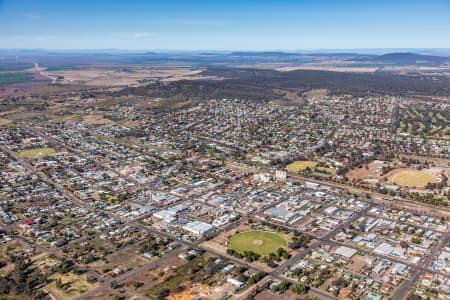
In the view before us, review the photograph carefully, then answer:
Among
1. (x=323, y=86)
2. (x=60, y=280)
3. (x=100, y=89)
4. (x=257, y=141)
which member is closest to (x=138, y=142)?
(x=257, y=141)

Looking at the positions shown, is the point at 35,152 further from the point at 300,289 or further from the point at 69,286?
the point at 300,289

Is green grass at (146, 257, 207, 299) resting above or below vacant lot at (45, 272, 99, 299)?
below

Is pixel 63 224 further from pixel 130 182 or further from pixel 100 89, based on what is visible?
pixel 100 89

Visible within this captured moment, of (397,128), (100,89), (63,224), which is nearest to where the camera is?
(63,224)

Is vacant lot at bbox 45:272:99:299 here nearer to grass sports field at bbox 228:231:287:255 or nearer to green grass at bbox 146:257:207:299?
green grass at bbox 146:257:207:299

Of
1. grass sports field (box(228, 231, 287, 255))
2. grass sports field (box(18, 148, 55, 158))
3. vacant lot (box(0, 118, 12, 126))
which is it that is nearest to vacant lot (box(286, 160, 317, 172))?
grass sports field (box(228, 231, 287, 255))

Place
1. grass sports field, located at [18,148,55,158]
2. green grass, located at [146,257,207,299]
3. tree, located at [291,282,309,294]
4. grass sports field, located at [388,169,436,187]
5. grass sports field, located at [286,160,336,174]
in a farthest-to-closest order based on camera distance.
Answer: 1. grass sports field, located at [18,148,55,158]
2. grass sports field, located at [286,160,336,174]
3. grass sports field, located at [388,169,436,187]
4. green grass, located at [146,257,207,299]
5. tree, located at [291,282,309,294]
